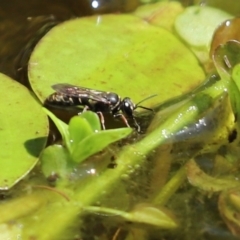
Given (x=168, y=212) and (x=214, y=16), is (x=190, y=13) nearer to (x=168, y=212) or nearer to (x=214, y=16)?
(x=214, y=16)

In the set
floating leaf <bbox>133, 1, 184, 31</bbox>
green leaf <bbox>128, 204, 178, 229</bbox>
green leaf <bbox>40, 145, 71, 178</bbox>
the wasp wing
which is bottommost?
green leaf <bbox>128, 204, 178, 229</bbox>

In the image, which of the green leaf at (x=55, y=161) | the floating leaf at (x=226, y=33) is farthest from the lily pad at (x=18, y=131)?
the floating leaf at (x=226, y=33)

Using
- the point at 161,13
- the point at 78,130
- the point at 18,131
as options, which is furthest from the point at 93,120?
the point at 161,13

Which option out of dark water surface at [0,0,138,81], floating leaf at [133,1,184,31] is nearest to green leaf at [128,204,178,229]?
dark water surface at [0,0,138,81]

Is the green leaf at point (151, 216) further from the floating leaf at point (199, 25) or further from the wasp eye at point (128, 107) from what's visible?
the floating leaf at point (199, 25)

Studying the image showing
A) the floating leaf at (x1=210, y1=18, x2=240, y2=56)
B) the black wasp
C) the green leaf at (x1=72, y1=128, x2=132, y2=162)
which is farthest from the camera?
the floating leaf at (x1=210, y1=18, x2=240, y2=56)

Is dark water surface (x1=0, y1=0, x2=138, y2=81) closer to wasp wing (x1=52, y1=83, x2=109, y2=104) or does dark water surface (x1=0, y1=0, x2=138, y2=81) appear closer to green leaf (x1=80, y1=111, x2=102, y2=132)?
wasp wing (x1=52, y1=83, x2=109, y2=104)

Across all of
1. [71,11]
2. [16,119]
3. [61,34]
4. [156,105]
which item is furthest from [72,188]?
[71,11]
